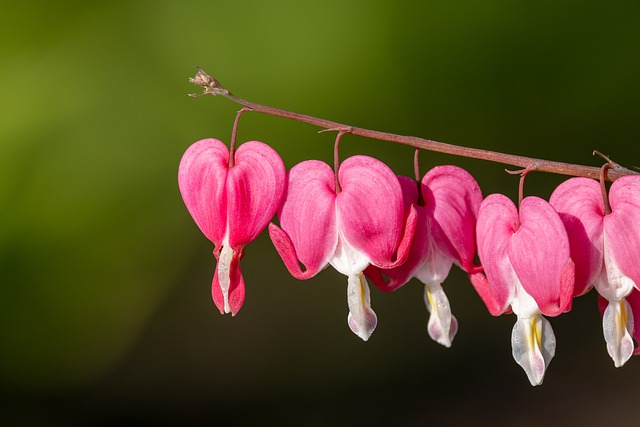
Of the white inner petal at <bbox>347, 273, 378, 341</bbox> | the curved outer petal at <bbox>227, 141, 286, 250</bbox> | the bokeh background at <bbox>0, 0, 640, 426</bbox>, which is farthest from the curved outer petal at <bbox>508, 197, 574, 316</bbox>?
the bokeh background at <bbox>0, 0, 640, 426</bbox>

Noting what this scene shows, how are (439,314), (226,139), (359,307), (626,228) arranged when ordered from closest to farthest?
(626,228)
(359,307)
(439,314)
(226,139)

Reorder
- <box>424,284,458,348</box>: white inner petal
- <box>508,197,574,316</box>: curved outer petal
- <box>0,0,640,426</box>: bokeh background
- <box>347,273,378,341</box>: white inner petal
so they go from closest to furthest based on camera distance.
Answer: <box>508,197,574,316</box>: curved outer petal → <box>347,273,378,341</box>: white inner petal → <box>424,284,458,348</box>: white inner petal → <box>0,0,640,426</box>: bokeh background

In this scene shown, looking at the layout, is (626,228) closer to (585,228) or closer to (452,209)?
(585,228)

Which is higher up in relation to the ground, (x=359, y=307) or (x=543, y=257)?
(x=543, y=257)

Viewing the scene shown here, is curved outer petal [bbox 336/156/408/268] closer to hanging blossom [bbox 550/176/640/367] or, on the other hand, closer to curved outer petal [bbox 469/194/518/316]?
curved outer petal [bbox 469/194/518/316]

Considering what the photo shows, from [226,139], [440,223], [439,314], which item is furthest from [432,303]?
[226,139]

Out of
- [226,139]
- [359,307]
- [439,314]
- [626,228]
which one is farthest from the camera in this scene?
[226,139]

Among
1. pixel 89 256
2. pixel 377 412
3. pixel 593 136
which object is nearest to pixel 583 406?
pixel 377 412

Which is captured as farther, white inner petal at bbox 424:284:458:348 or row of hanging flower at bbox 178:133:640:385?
white inner petal at bbox 424:284:458:348
